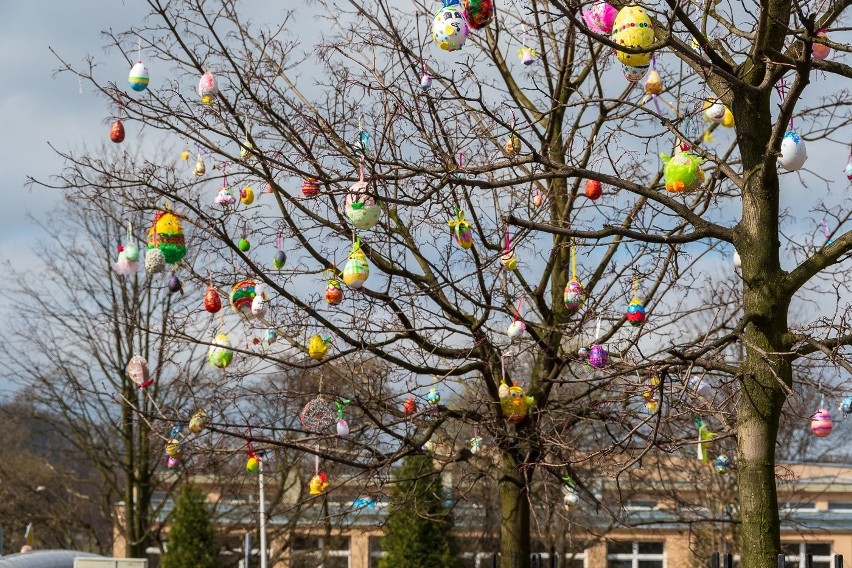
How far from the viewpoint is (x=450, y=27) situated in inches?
295

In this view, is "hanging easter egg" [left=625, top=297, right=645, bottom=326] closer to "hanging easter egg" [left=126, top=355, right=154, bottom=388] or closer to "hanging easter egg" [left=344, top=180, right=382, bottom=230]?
"hanging easter egg" [left=344, top=180, right=382, bottom=230]

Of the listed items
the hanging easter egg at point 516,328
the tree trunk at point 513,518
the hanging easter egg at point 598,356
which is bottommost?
the tree trunk at point 513,518

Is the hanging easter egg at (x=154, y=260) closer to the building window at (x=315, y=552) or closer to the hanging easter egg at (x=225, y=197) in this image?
the hanging easter egg at (x=225, y=197)

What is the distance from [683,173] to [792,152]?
794mm

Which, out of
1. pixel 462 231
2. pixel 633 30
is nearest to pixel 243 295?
pixel 462 231

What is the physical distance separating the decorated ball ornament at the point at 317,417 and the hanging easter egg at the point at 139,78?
3.15 metres

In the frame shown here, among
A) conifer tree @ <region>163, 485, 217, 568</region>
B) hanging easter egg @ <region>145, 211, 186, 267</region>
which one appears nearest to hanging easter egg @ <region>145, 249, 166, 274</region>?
hanging easter egg @ <region>145, 211, 186, 267</region>

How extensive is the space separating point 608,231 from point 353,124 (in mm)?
3325

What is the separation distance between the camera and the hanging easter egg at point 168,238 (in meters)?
8.97

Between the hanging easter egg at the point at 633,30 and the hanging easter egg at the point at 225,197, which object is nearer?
the hanging easter egg at the point at 633,30

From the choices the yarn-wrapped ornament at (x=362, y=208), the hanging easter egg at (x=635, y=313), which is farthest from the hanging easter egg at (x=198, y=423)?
the hanging easter egg at (x=635, y=313)

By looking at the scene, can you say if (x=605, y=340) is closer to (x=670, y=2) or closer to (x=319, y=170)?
(x=319, y=170)

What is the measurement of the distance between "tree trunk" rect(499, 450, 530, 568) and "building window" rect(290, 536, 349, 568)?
13895mm

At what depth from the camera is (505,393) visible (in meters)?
9.48
